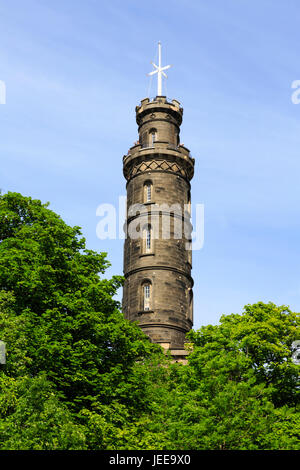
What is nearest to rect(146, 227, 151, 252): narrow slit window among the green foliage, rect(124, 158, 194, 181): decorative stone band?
rect(124, 158, 194, 181): decorative stone band

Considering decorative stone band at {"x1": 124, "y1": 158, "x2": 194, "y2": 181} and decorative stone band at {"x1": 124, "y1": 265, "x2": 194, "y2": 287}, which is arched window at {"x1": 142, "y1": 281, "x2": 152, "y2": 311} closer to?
decorative stone band at {"x1": 124, "y1": 265, "x2": 194, "y2": 287}

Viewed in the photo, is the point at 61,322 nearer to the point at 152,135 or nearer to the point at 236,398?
the point at 236,398

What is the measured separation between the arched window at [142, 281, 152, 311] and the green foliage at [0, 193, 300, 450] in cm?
1089

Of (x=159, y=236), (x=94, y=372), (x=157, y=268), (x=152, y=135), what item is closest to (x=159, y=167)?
(x=152, y=135)

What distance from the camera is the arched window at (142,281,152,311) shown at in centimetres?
4453

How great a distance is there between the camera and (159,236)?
45531mm

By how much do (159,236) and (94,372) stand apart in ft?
69.1

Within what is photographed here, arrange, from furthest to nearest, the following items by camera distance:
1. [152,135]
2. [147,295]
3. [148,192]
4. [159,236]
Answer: [152,135] < [148,192] < [159,236] < [147,295]

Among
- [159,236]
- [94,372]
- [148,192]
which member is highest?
[148,192]

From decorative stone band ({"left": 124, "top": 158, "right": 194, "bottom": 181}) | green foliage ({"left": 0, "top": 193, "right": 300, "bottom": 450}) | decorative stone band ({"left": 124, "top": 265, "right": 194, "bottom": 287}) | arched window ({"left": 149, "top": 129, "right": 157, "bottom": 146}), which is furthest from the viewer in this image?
arched window ({"left": 149, "top": 129, "right": 157, "bottom": 146})

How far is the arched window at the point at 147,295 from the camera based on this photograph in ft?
146

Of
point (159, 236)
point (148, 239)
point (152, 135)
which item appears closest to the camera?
point (159, 236)

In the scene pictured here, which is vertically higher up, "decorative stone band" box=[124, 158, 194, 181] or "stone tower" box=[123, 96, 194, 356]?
"decorative stone band" box=[124, 158, 194, 181]

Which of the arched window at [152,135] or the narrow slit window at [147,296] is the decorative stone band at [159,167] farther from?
the narrow slit window at [147,296]
